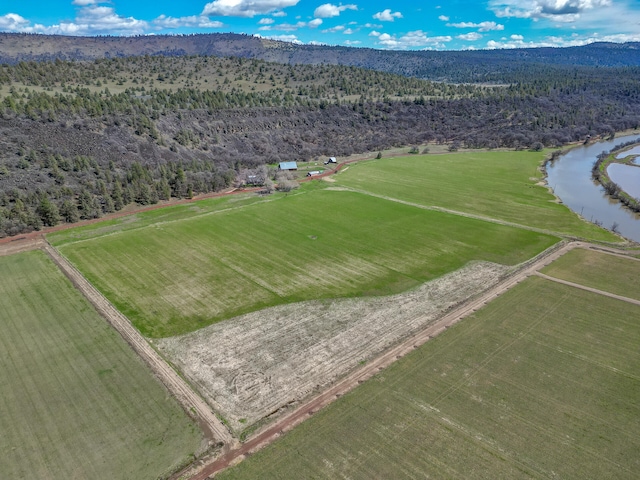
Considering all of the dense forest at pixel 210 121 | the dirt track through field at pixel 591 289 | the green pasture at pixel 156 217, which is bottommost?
the dirt track through field at pixel 591 289

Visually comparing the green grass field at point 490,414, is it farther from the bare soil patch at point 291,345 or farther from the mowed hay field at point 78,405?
the mowed hay field at point 78,405

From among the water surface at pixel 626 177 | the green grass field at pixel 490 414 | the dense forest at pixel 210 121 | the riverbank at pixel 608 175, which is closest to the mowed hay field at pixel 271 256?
the green grass field at pixel 490 414

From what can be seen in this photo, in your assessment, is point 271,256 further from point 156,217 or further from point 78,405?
point 78,405

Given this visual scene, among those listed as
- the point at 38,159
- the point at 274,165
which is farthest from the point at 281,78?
the point at 38,159

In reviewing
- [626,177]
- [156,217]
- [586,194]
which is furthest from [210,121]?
[626,177]

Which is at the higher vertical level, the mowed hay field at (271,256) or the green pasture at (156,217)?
the green pasture at (156,217)

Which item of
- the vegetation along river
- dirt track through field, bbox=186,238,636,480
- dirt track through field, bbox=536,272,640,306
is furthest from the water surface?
dirt track through field, bbox=186,238,636,480
